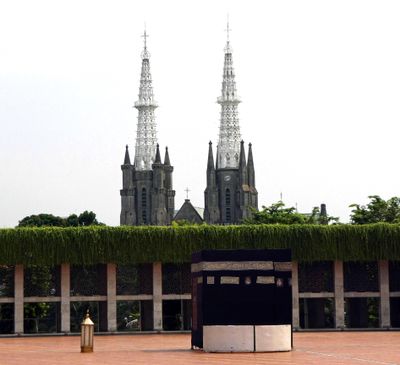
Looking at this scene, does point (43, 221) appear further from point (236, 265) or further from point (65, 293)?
point (236, 265)

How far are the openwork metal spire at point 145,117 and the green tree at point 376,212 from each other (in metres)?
94.4

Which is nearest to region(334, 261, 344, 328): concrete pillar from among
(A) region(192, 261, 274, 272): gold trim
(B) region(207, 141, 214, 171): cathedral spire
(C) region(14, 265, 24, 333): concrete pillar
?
(C) region(14, 265, 24, 333): concrete pillar

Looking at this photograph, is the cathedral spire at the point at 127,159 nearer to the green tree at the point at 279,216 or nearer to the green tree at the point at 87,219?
the green tree at the point at 87,219

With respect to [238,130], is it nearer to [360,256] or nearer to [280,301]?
[360,256]

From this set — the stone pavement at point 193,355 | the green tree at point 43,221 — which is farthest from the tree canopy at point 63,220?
the stone pavement at point 193,355

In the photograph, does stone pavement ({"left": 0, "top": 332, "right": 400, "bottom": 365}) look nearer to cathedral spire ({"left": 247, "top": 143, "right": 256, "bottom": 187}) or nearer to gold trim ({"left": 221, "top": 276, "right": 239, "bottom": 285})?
gold trim ({"left": 221, "top": 276, "right": 239, "bottom": 285})

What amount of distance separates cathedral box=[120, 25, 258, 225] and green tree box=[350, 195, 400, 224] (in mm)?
81225

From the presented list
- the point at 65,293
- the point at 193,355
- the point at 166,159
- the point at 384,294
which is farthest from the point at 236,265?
the point at 166,159

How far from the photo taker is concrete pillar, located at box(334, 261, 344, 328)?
2044 inches

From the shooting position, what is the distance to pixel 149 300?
52.2 metres

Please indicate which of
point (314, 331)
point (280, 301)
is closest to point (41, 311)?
point (314, 331)

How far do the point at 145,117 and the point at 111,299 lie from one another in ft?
385

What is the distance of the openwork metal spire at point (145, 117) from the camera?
16612 cm

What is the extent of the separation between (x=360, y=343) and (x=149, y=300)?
17.2 m
